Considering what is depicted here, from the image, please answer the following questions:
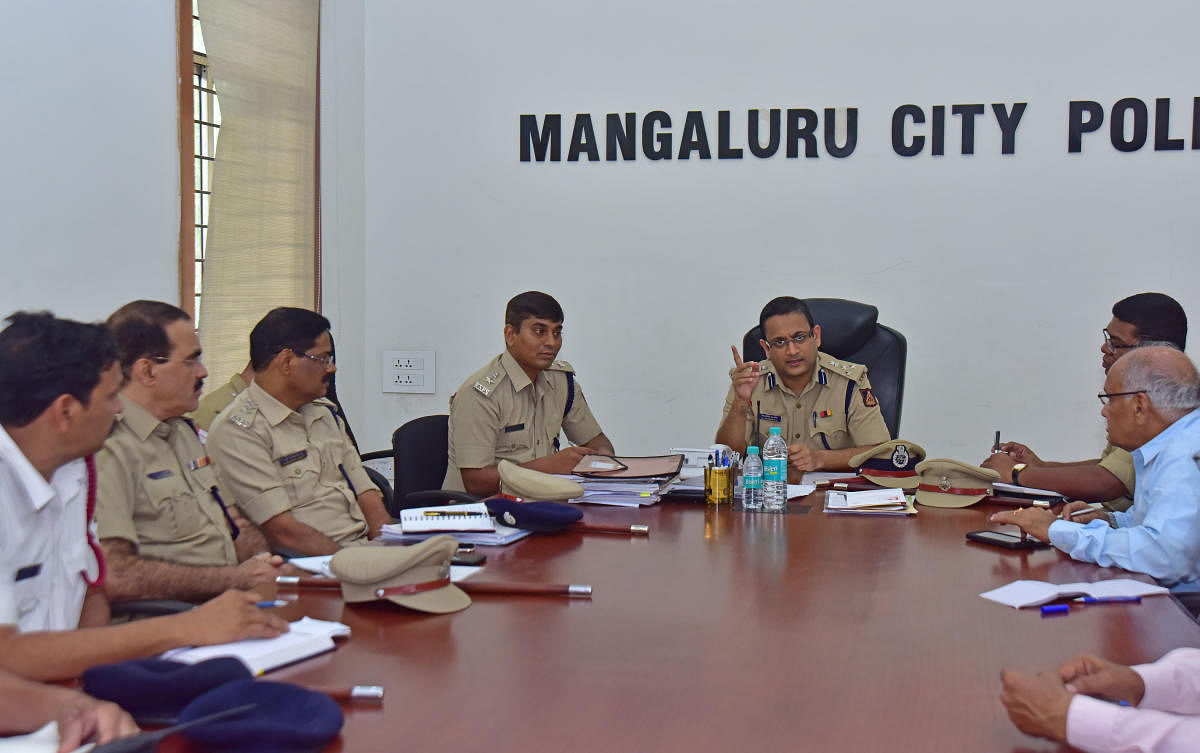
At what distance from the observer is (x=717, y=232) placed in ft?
15.8

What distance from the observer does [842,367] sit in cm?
393

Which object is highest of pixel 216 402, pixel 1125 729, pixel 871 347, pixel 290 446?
pixel 871 347

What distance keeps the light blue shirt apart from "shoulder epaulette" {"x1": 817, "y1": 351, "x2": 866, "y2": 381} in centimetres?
151

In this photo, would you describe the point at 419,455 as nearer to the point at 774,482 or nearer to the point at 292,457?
the point at 292,457

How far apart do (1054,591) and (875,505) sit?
932 millimetres

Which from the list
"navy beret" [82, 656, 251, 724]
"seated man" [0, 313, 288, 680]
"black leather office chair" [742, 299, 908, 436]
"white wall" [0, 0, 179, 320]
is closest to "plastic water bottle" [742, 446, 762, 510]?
"black leather office chair" [742, 299, 908, 436]

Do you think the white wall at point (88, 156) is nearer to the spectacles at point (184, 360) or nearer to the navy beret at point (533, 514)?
the spectacles at point (184, 360)

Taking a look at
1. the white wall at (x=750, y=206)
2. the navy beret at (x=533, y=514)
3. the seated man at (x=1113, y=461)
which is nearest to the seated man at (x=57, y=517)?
the navy beret at (x=533, y=514)

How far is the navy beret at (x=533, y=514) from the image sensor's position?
2.52m

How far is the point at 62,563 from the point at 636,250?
3.44 metres

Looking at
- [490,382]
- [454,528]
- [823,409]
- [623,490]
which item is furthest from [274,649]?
[823,409]

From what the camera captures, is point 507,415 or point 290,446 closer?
point 290,446

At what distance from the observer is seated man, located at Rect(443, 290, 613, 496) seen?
378 centimetres

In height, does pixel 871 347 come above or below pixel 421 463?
above
